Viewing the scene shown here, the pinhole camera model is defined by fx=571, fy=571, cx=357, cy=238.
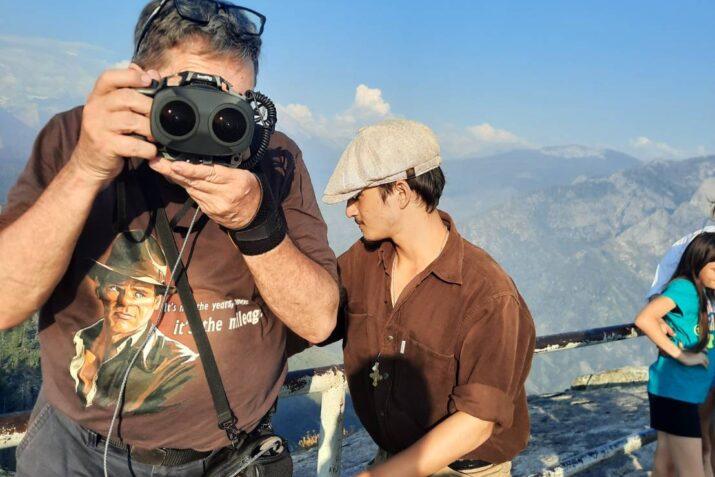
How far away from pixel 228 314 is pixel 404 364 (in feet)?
2.56

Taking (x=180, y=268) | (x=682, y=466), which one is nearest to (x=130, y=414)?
(x=180, y=268)

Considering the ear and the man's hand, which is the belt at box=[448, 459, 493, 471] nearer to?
the ear

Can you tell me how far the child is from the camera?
11.4ft

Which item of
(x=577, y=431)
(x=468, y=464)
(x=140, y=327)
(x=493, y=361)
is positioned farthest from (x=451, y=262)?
(x=577, y=431)

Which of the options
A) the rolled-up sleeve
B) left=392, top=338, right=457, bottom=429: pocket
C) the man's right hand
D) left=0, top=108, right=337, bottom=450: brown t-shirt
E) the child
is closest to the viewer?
the man's right hand

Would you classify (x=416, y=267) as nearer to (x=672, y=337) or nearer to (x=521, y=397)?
(x=521, y=397)

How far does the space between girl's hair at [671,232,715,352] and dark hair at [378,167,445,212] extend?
6.92 ft

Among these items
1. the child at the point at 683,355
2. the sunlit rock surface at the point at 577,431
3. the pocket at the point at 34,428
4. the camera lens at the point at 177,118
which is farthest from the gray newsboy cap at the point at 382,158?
the sunlit rock surface at the point at 577,431

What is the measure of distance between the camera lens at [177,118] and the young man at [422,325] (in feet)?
3.29

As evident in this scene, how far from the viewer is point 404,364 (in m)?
2.19

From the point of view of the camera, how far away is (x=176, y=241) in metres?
1.69

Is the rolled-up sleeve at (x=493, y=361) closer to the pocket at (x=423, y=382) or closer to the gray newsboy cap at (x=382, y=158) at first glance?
the pocket at (x=423, y=382)

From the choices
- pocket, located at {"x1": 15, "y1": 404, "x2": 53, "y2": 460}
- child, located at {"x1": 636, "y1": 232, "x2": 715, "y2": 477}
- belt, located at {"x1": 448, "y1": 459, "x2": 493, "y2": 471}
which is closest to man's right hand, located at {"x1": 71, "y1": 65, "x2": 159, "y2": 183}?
pocket, located at {"x1": 15, "y1": 404, "x2": 53, "y2": 460}

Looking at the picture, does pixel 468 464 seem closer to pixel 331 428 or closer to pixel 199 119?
pixel 331 428
